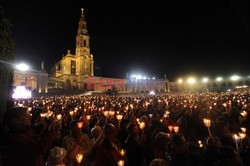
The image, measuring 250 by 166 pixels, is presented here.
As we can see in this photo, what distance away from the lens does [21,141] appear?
7.59 ft

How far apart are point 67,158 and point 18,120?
196cm

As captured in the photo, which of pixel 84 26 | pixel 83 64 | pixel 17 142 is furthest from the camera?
pixel 84 26

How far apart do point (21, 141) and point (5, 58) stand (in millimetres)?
4129

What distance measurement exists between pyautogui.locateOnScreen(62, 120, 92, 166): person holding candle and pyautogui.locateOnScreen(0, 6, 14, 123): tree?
3245 mm

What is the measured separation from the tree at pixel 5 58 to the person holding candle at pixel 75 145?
10.6ft

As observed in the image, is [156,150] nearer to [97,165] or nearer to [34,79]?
[97,165]

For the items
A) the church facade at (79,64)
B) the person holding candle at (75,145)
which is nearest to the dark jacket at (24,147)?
the person holding candle at (75,145)

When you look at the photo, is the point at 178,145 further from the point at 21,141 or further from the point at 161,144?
the point at 21,141

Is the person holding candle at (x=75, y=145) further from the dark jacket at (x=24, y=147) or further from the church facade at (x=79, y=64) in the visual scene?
the church facade at (x=79, y=64)

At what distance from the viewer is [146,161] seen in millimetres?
3916

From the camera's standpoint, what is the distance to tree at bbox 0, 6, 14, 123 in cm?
469

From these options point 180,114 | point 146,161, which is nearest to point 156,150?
point 146,161

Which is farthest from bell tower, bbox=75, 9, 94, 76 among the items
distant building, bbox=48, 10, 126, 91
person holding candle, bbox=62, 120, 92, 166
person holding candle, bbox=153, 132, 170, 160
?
person holding candle, bbox=153, 132, 170, 160

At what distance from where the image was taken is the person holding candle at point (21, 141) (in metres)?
2.32
